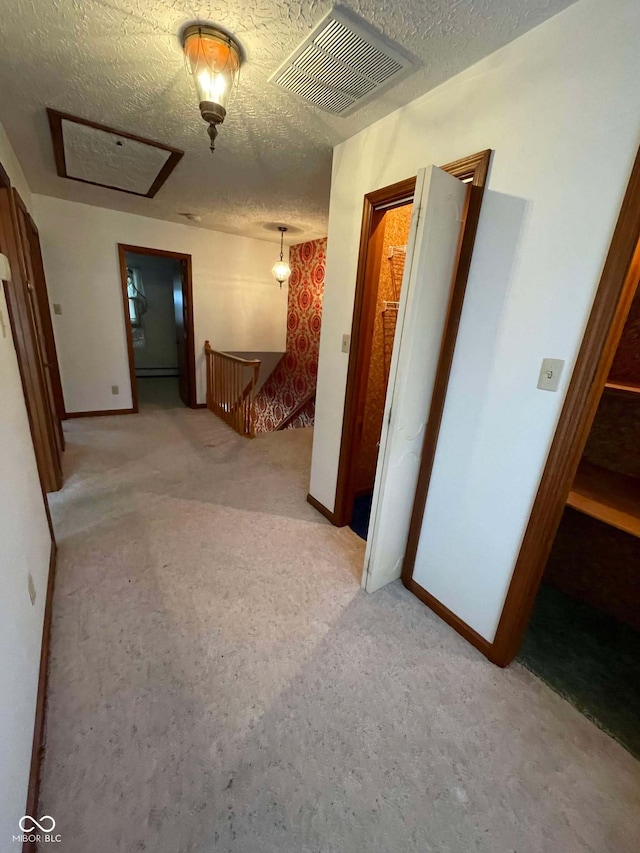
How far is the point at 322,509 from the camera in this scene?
2.50 metres

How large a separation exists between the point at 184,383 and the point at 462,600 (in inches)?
182

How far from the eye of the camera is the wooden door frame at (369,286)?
4.43 feet

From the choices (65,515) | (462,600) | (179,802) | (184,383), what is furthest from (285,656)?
(184,383)

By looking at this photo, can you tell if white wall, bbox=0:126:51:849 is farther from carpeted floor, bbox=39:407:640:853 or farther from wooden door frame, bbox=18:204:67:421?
wooden door frame, bbox=18:204:67:421

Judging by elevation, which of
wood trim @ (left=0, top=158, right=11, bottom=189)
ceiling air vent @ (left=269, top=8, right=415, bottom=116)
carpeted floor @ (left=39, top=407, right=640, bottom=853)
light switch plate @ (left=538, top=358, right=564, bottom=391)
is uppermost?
ceiling air vent @ (left=269, top=8, right=415, bottom=116)

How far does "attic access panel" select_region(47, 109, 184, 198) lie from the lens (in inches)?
78.2

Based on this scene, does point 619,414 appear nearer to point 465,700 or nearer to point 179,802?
point 465,700

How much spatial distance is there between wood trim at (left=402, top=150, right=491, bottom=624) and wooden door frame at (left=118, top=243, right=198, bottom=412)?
12.3 ft

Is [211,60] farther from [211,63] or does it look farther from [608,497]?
[608,497]

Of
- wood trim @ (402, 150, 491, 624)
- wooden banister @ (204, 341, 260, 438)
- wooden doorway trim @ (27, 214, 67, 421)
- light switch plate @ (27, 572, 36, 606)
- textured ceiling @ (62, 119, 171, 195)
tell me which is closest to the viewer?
light switch plate @ (27, 572, 36, 606)

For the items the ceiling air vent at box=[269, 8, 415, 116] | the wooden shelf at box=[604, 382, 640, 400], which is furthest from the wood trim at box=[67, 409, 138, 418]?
the wooden shelf at box=[604, 382, 640, 400]

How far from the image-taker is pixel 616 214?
102 centimetres

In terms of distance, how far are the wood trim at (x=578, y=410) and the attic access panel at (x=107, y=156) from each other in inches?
98.5

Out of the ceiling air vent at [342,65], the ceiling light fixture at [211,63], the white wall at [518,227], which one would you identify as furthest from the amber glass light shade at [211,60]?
the white wall at [518,227]
